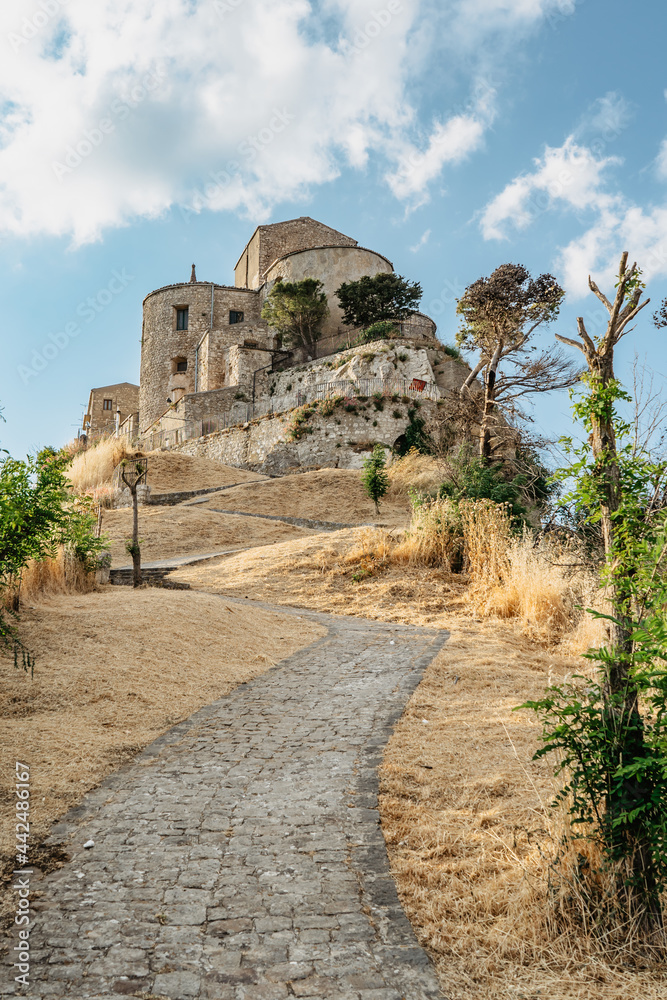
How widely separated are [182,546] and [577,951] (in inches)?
498

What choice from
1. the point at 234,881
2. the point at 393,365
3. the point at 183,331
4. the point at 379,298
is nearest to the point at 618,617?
the point at 234,881

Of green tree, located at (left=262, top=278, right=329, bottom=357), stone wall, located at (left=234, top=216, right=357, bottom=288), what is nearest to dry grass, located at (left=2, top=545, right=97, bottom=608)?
green tree, located at (left=262, top=278, right=329, bottom=357)

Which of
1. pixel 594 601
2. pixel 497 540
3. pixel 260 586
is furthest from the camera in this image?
pixel 260 586

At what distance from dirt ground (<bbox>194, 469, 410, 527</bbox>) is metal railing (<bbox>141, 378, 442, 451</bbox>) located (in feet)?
16.4

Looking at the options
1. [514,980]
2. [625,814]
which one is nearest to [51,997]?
[514,980]

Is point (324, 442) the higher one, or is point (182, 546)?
point (324, 442)

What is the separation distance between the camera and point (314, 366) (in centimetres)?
2984

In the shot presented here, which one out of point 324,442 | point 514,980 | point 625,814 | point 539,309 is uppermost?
point 539,309

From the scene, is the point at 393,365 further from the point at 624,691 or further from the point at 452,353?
the point at 624,691

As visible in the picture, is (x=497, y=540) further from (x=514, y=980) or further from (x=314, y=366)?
(x=314, y=366)

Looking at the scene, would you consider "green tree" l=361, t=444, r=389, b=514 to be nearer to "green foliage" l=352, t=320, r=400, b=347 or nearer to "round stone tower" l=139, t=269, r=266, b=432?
"green foliage" l=352, t=320, r=400, b=347

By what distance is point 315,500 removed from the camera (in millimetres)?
18578

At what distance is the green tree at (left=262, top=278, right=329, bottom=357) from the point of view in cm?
3195

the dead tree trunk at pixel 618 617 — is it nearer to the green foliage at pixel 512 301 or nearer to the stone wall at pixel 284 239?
the green foliage at pixel 512 301
